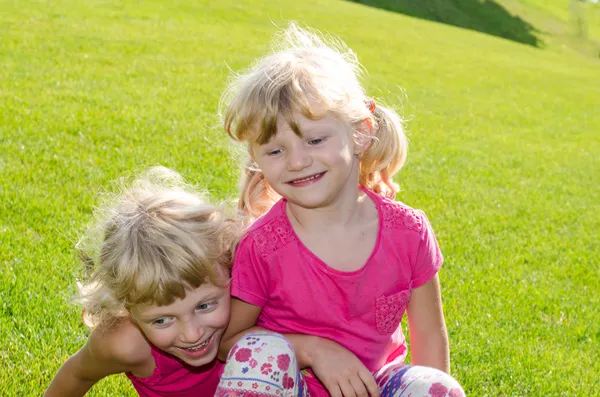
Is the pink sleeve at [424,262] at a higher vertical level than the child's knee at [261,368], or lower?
higher

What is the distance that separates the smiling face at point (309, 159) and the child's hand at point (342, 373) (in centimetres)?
49

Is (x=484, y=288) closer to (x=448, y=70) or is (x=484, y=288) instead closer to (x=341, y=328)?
(x=341, y=328)

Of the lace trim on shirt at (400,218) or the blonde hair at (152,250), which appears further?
the lace trim on shirt at (400,218)

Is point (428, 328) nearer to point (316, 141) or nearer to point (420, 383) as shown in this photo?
point (420, 383)

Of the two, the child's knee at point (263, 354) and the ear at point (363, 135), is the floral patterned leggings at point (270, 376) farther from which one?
the ear at point (363, 135)

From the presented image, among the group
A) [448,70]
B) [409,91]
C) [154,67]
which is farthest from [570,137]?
[154,67]

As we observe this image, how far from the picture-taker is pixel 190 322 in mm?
2410

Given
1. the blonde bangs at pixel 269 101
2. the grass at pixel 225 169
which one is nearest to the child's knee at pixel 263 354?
the blonde bangs at pixel 269 101

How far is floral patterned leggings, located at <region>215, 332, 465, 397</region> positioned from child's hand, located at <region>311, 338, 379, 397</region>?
4.0 inches

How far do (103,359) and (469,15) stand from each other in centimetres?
3134

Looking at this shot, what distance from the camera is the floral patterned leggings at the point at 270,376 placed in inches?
85.8

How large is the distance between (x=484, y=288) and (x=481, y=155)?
5.04 meters

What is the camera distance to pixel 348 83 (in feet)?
8.07

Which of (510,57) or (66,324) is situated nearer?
(66,324)
